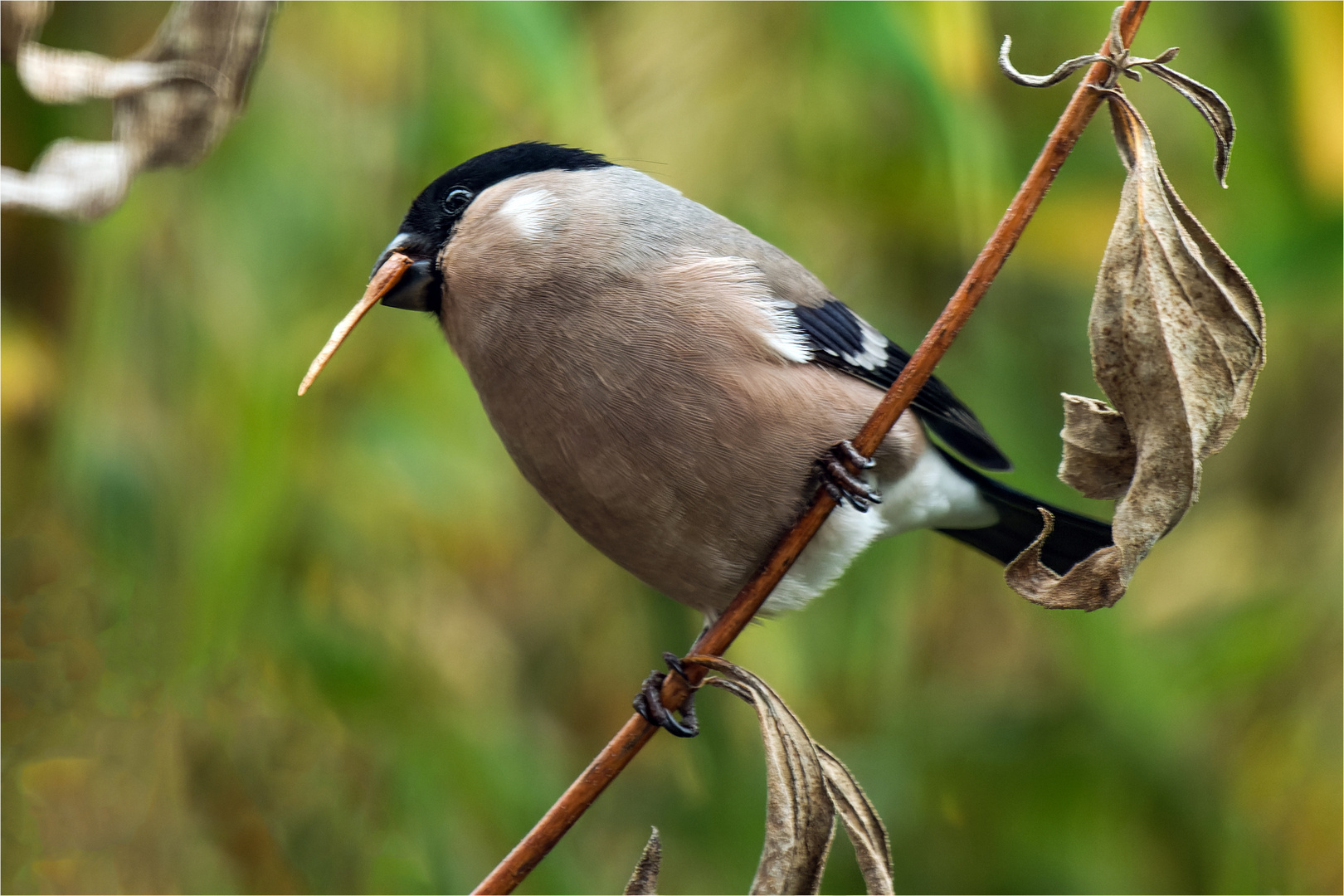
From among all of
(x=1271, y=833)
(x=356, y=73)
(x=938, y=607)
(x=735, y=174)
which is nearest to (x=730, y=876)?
(x=938, y=607)

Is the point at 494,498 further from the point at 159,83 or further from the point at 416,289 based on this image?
the point at 159,83

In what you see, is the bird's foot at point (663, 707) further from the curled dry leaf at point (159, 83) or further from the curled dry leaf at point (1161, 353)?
the curled dry leaf at point (159, 83)

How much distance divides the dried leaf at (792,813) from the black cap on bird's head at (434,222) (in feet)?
2.82

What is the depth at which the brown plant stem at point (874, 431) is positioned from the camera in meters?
1.02

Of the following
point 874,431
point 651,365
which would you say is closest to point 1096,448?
point 874,431

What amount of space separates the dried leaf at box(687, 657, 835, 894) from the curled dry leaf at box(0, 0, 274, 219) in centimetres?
76

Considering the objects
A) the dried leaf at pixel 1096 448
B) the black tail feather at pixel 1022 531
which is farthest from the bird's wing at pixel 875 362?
the dried leaf at pixel 1096 448

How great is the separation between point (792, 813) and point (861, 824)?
74mm

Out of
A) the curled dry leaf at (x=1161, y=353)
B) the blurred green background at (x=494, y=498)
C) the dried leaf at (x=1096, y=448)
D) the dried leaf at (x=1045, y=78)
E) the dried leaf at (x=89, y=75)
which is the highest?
the dried leaf at (x=1045, y=78)

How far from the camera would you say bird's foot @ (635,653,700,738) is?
1.51m

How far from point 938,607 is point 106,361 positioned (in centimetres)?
170

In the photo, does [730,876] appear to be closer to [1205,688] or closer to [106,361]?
[1205,688]

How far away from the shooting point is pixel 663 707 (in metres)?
1.49

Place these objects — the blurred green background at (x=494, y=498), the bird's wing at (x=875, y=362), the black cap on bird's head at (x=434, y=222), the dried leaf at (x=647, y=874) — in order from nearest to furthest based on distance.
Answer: the dried leaf at (x=647, y=874), the black cap on bird's head at (x=434, y=222), the bird's wing at (x=875, y=362), the blurred green background at (x=494, y=498)
